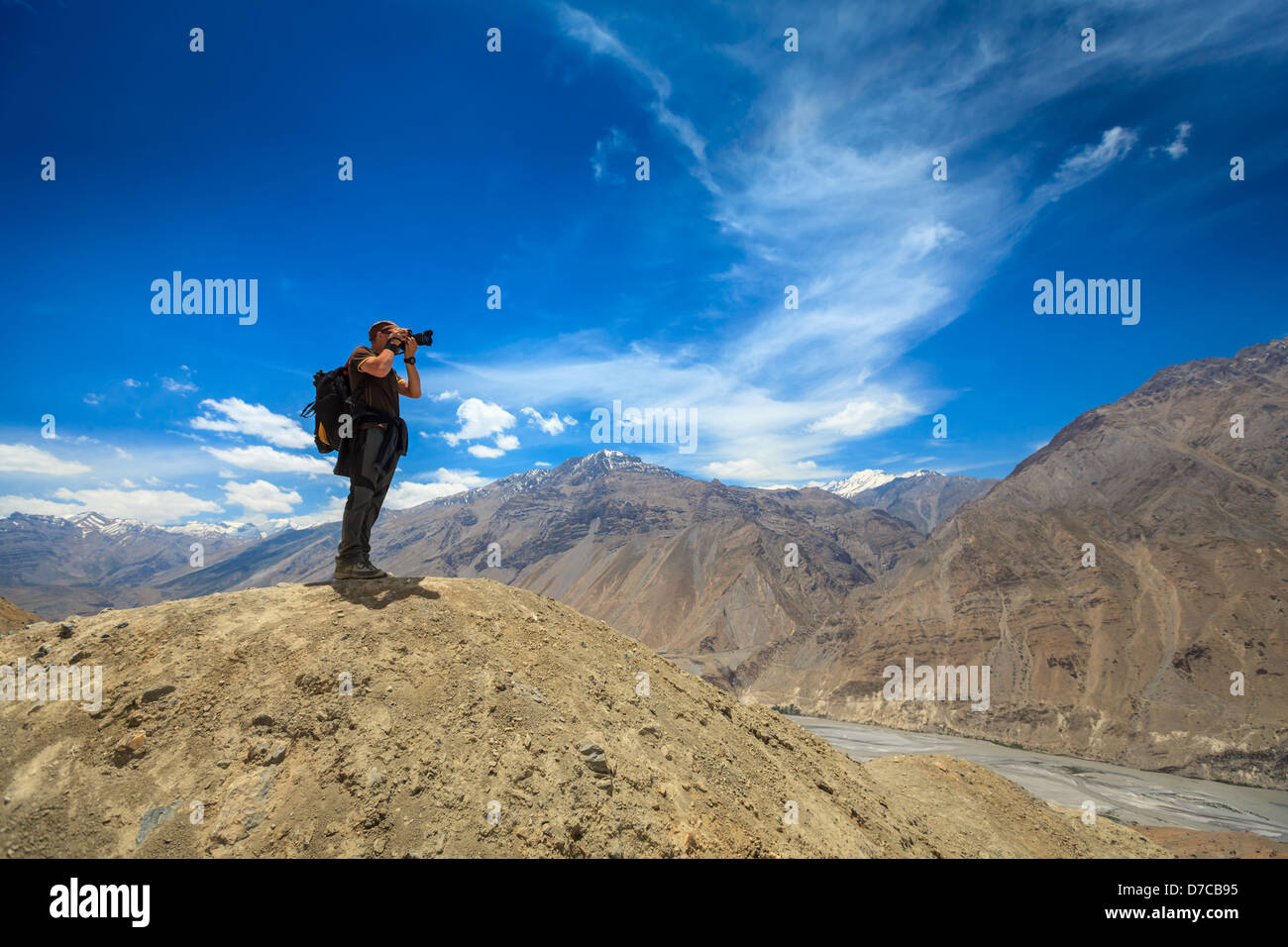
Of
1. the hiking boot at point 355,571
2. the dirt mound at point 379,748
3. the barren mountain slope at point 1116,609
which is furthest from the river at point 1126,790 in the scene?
the hiking boot at point 355,571

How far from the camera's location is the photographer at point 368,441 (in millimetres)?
8547

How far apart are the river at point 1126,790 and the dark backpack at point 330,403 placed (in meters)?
46.8

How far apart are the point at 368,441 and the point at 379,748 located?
181 inches

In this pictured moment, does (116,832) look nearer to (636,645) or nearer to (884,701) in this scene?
(636,645)

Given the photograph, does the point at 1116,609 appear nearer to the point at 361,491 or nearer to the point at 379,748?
the point at 361,491

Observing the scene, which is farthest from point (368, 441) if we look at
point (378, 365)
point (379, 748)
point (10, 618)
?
point (10, 618)

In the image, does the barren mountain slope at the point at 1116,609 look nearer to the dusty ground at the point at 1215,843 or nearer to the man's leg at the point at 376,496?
the dusty ground at the point at 1215,843

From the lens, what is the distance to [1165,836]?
39594mm

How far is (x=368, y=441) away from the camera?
28.2 ft

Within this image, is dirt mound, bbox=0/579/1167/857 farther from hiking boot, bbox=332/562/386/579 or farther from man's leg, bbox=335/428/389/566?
man's leg, bbox=335/428/389/566

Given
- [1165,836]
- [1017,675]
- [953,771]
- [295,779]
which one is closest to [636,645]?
[295,779]

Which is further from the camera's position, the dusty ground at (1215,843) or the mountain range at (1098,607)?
the mountain range at (1098,607)

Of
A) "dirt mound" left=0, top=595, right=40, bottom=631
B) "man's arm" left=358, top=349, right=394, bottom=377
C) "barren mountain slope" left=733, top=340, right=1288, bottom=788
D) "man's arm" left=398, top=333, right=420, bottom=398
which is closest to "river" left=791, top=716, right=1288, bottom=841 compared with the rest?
"barren mountain slope" left=733, top=340, right=1288, bottom=788
